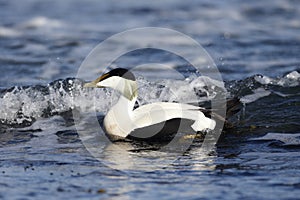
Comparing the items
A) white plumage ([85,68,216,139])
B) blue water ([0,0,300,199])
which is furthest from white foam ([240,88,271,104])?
white plumage ([85,68,216,139])

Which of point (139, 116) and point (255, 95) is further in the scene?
point (255, 95)

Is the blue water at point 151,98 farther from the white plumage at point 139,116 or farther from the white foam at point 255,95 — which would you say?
the white plumage at point 139,116

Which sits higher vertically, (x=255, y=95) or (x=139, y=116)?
(x=255, y=95)

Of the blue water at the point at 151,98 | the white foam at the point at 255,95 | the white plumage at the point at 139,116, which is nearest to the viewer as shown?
the blue water at the point at 151,98

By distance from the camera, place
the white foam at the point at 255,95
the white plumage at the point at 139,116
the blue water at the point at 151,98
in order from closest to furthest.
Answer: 1. the blue water at the point at 151,98
2. the white plumage at the point at 139,116
3. the white foam at the point at 255,95

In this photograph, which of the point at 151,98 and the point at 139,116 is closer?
the point at 139,116

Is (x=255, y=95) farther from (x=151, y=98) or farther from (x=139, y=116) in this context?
(x=139, y=116)

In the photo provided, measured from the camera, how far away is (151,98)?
968cm

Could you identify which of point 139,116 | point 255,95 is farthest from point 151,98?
point 139,116

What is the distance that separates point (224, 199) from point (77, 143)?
2796 mm

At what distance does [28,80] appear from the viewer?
11.9 metres

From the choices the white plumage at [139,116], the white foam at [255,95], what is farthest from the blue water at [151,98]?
the white plumage at [139,116]

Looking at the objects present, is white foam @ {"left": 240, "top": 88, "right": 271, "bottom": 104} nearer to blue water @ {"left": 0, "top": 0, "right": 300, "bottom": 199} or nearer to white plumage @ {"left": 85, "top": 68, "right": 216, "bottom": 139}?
blue water @ {"left": 0, "top": 0, "right": 300, "bottom": 199}

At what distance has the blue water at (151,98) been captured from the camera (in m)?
5.79
